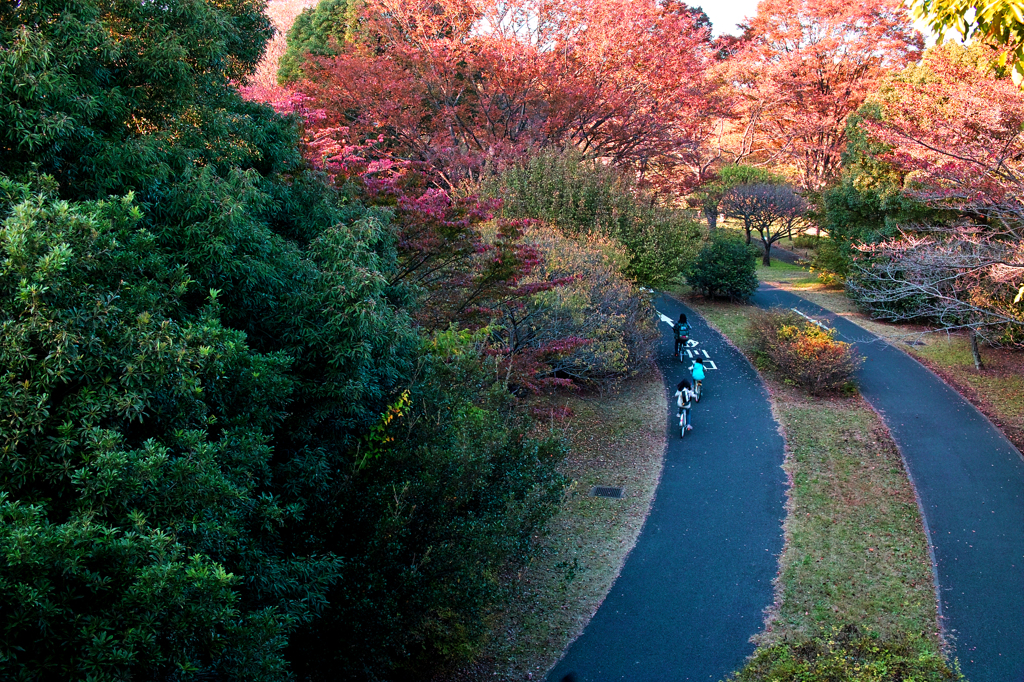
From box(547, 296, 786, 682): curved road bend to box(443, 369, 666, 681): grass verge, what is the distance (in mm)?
252

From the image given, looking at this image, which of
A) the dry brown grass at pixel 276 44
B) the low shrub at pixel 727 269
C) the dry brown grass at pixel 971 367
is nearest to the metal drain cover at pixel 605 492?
the dry brown grass at pixel 971 367

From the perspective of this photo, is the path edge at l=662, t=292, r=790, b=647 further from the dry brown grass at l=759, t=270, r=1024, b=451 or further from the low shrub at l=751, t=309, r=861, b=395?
the dry brown grass at l=759, t=270, r=1024, b=451

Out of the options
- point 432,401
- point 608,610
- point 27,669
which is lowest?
point 608,610

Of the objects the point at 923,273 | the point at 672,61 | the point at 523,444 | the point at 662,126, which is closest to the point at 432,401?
the point at 523,444

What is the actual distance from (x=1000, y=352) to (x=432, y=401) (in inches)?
854

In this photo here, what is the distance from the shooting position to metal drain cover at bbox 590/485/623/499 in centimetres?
1316

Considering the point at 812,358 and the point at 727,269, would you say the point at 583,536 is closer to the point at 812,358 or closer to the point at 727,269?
the point at 812,358

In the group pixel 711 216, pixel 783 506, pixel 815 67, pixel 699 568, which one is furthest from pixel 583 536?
pixel 815 67

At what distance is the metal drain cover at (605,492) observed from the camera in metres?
13.2

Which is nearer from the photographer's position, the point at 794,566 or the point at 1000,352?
the point at 794,566

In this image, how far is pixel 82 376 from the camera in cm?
461

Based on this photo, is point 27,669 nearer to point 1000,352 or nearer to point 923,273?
point 923,273

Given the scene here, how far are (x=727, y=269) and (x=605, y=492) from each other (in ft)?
64.0

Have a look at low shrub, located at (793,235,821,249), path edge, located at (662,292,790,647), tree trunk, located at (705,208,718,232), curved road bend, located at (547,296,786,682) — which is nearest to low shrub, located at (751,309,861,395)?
path edge, located at (662,292,790,647)
